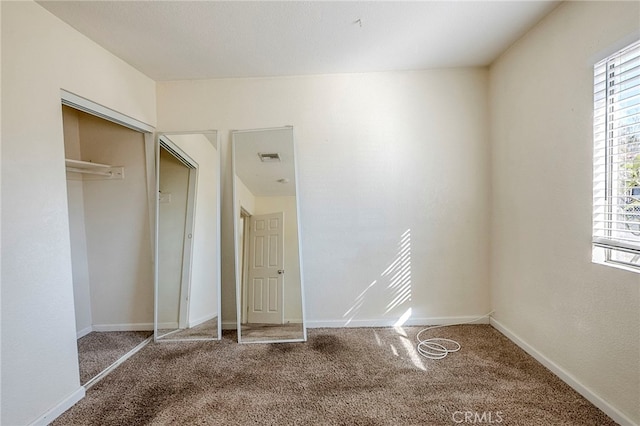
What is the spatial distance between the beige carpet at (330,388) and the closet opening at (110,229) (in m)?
0.65

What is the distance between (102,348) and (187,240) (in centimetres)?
115

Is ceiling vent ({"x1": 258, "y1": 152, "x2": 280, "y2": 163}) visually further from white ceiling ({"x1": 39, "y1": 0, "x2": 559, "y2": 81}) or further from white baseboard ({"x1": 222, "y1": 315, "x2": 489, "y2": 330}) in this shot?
white baseboard ({"x1": 222, "y1": 315, "x2": 489, "y2": 330})

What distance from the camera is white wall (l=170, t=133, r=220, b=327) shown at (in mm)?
2732

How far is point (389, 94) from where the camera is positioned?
2756 mm

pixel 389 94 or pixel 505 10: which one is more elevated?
pixel 505 10

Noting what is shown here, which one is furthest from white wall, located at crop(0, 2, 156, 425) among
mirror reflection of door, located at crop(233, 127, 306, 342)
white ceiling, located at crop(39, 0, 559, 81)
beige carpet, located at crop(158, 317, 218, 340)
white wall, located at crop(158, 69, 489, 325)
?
mirror reflection of door, located at crop(233, 127, 306, 342)

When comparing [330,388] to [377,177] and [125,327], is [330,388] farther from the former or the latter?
[125,327]

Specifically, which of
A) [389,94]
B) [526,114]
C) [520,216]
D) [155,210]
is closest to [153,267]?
[155,210]

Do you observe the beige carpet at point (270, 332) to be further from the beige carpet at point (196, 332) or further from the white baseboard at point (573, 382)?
the white baseboard at point (573, 382)

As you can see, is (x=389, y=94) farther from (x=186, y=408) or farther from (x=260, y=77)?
(x=186, y=408)

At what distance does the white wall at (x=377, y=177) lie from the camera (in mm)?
2752

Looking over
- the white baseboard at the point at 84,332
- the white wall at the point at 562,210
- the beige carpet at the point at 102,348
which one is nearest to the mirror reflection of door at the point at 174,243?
the beige carpet at the point at 102,348

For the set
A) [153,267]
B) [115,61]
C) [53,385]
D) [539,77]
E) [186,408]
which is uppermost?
[115,61]

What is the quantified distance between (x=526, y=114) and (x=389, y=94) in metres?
1.13
